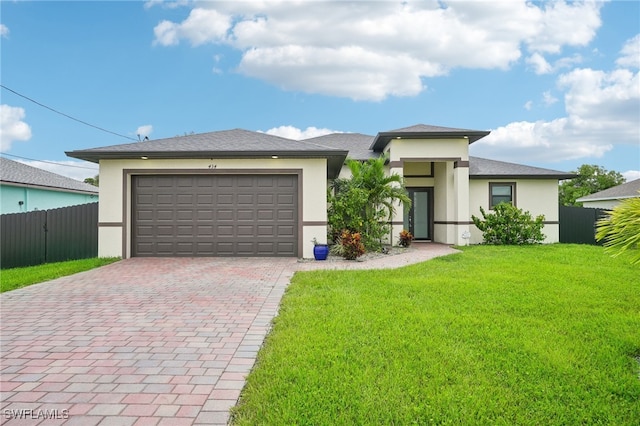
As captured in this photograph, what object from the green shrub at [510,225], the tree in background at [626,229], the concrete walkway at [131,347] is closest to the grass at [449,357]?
the concrete walkway at [131,347]

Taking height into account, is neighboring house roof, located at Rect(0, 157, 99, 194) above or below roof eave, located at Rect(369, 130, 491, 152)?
below

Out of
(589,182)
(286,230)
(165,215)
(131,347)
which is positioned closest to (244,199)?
(286,230)

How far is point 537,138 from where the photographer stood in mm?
19625

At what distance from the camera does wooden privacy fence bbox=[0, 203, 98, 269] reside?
9734 mm

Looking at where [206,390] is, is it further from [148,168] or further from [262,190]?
[148,168]

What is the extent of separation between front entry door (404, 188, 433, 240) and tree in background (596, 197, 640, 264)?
38.6 feet

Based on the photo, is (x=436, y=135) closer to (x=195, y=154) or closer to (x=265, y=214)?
(x=265, y=214)

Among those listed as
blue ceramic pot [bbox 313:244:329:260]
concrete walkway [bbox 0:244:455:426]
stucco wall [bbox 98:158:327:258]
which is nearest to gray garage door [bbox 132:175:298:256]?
stucco wall [bbox 98:158:327:258]

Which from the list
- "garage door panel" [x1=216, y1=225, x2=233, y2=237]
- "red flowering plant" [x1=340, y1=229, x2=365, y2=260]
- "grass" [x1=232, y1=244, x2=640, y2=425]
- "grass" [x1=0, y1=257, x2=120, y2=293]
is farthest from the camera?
"garage door panel" [x1=216, y1=225, x2=233, y2=237]

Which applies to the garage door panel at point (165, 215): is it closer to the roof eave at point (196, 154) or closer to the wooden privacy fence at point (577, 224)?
the roof eave at point (196, 154)

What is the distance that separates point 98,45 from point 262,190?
1048 centimetres

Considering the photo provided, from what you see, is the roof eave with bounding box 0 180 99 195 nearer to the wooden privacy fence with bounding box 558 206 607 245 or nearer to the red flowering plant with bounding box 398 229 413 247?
the red flowering plant with bounding box 398 229 413 247

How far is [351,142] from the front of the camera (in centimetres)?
1738

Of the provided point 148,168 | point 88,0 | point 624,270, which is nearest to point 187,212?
point 148,168
